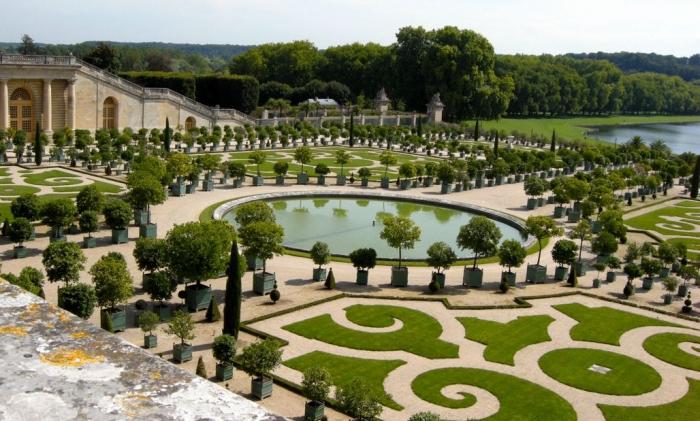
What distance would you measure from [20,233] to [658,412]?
91.7 ft

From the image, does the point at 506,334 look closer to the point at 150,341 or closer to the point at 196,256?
the point at 196,256

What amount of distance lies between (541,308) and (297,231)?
17151mm

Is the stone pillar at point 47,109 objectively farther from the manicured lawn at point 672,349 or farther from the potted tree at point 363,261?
the manicured lawn at point 672,349

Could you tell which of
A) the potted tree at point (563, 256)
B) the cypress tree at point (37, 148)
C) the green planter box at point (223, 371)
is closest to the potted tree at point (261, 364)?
the green planter box at point (223, 371)

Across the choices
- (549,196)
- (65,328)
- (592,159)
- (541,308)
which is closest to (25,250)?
(541,308)

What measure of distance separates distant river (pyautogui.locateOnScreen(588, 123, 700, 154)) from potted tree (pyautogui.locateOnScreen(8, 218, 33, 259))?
363 ft

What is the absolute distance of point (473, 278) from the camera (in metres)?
34.8

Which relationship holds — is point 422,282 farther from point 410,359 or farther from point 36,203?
point 36,203

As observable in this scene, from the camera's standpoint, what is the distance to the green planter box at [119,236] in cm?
3775

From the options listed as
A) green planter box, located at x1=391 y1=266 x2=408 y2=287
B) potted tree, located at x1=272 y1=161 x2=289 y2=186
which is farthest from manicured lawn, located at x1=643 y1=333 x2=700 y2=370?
potted tree, located at x1=272 y1=161 x2=289 y2=186

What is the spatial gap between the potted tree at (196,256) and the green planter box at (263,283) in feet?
8.52

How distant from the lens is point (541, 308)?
106 feet

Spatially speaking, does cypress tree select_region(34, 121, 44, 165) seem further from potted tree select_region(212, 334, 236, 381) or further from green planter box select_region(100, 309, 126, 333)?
potted tree select_region(212, 334, 236, 381)

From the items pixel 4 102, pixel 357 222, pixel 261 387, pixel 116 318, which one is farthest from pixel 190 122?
pixel 261 387
